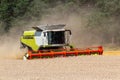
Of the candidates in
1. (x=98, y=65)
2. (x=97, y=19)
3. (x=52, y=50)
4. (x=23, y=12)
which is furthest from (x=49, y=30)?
(x=23, y=12)

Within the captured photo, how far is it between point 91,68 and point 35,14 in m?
31.9

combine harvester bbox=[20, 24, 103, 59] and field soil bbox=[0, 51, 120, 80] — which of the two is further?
combine harvester bbox=[20, 24, 103, 59]

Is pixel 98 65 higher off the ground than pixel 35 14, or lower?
lower

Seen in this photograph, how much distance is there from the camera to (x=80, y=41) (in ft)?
163

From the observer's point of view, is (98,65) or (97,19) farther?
(97,19)

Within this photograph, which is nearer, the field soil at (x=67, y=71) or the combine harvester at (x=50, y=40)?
the field soil at (x=67, y=71)

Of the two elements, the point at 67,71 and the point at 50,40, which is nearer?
the point at 67,71

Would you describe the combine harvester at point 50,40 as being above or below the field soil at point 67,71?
above

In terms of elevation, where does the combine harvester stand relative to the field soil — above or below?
above

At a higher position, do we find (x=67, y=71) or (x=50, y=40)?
(x=50, y=40)

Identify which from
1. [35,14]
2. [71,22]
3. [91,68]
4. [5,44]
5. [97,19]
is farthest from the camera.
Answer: [35,14]

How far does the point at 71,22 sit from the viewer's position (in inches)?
2009

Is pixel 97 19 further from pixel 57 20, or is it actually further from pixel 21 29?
pixel 21 29

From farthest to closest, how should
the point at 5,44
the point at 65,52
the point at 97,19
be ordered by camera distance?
the point at 97,19 → the point at 5,44 → the point at 65,52
